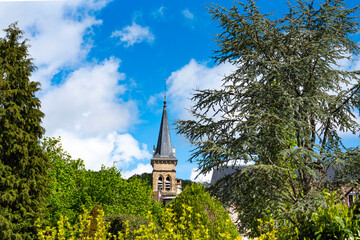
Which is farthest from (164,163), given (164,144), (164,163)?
(164,144)

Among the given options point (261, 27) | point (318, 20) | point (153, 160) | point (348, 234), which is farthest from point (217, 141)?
point (153, 160)

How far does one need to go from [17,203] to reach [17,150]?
300 cm

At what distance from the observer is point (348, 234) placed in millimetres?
4484

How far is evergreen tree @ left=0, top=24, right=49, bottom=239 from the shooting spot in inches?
746

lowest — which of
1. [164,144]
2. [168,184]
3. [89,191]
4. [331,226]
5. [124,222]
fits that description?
[331,226]

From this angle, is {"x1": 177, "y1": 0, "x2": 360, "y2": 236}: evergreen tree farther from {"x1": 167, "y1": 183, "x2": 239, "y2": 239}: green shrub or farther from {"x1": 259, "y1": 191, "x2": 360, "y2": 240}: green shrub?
{"x1": 259, "y1": 191, "x2": 360, "y2": 240}: green shrub

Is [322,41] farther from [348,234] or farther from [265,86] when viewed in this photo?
[348,234]

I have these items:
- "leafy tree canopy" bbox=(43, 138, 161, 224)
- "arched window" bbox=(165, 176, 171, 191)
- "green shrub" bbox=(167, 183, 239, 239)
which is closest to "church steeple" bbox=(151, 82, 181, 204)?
"arched window" bbox=(165, 176, 171, 191)

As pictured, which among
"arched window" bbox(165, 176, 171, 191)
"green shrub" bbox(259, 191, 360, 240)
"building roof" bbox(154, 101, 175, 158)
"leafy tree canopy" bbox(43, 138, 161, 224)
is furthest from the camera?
"arched window" bbox(165, 176, 171, 191)

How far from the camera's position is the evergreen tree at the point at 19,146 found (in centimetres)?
1894

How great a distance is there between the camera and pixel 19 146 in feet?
64.5

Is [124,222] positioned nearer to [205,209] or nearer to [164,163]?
[205,209]

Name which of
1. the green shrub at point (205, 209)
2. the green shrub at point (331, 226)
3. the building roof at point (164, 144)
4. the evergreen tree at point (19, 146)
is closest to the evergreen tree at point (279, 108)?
the green shrub at point (205, 209)

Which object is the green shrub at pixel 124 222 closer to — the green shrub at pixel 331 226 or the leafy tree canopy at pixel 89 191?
the green shrub at pixel 331 226
